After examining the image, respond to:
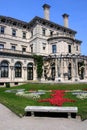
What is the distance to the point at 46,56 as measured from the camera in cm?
4156

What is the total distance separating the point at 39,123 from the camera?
9.02 meters

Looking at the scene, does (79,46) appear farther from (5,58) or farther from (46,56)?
(5,58)

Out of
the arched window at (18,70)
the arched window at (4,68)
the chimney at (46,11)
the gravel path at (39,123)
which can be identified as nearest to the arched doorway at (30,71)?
the arched window at (18,70)

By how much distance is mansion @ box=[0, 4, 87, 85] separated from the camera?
1500 inches

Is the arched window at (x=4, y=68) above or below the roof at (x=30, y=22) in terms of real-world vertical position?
below

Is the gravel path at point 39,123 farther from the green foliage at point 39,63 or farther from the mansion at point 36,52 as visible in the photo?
the green foliage at point 39,63

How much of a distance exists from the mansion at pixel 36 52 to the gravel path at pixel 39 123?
1090 inches

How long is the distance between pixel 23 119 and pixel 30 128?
1.66 meters

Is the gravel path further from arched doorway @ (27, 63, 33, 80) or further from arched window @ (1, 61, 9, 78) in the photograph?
arched doorway @ (27, 63, 33, 80)

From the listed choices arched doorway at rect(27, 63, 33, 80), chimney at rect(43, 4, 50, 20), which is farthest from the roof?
arched doorway at rect(27, 63, 33, 80)

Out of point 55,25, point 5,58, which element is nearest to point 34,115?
point 5,58

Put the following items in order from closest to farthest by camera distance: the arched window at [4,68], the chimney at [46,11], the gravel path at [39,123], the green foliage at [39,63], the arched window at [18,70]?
the gravel path at [39,123]
the arched window at [4,68]
the arched window at [18,70]
the green foliage at [39,63]
the chimney at [46,11]

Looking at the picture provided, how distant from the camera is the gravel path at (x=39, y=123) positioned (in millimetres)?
8268

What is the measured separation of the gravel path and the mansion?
90.8 feet
